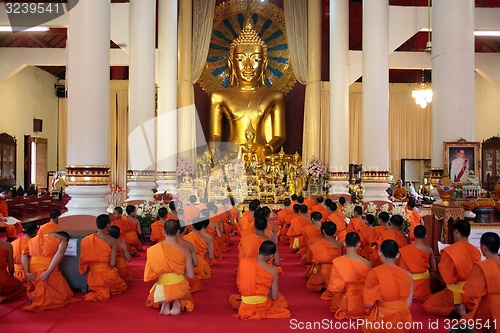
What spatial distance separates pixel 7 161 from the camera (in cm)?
1669

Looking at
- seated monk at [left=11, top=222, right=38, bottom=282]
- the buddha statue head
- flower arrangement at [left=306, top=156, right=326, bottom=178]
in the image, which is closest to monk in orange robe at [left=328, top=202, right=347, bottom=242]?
seated monk at [left=11, top=222, right=38, bottom=282]

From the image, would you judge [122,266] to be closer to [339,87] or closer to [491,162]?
[339,87]

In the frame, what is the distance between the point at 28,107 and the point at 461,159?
15605 millimetres

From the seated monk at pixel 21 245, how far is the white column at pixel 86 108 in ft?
2.98

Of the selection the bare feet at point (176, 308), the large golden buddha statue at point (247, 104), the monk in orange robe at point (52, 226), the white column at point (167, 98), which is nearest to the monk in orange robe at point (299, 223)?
the bare feet at point (176, 308)

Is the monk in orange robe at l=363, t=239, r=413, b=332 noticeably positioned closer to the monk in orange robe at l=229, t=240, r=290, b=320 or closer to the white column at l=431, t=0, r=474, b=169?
the monk in orange robe at l=229, t=240, r=290, b=320

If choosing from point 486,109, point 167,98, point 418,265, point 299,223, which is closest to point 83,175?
point 299,223

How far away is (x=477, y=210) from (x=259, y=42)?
1399 centimetres

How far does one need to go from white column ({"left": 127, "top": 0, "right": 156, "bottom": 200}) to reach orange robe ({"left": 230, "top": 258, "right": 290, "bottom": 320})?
264 inches

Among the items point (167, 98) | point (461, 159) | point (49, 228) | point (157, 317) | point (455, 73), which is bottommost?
point (157, 317)

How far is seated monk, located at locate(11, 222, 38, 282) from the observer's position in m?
6.10

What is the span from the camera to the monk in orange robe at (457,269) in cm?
516

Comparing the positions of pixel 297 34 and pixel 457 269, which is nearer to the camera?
pixel 457 269

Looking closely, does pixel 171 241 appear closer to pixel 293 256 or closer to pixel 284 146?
pixel 293 256
